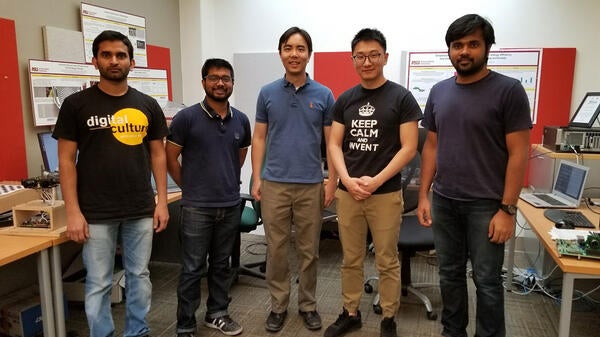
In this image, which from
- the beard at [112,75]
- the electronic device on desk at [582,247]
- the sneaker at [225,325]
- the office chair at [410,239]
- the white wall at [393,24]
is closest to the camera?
the electronic device on desk at [582,247]

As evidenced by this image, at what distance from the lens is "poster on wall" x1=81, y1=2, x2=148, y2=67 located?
9.61 feet

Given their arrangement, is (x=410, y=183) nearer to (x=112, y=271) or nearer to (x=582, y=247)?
(x=582, y=247)

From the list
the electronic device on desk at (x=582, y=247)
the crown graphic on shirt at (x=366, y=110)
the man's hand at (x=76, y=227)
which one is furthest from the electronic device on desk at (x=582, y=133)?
the man's hand at (x=76, y=227)

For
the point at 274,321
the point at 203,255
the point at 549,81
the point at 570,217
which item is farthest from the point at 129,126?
the point at 549,81

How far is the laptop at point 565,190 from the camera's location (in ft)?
8.46

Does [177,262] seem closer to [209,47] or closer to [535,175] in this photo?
[209,47]

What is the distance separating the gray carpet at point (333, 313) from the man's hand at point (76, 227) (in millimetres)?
845

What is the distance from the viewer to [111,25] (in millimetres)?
3158

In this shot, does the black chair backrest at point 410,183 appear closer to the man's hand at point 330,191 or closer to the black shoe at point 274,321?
the man's hand at point 330,191

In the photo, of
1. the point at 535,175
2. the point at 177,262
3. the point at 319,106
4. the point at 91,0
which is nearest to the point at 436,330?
the point at 319,106

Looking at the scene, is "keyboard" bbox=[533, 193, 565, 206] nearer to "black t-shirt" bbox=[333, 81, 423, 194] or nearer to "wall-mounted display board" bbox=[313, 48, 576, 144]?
"wall-mounted display board" bbox=[313, 48, 576, 144]

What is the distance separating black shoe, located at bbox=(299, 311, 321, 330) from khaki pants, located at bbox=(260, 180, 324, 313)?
0.09 ft

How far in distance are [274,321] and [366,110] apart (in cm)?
127

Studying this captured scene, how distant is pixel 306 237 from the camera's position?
2324 mm
